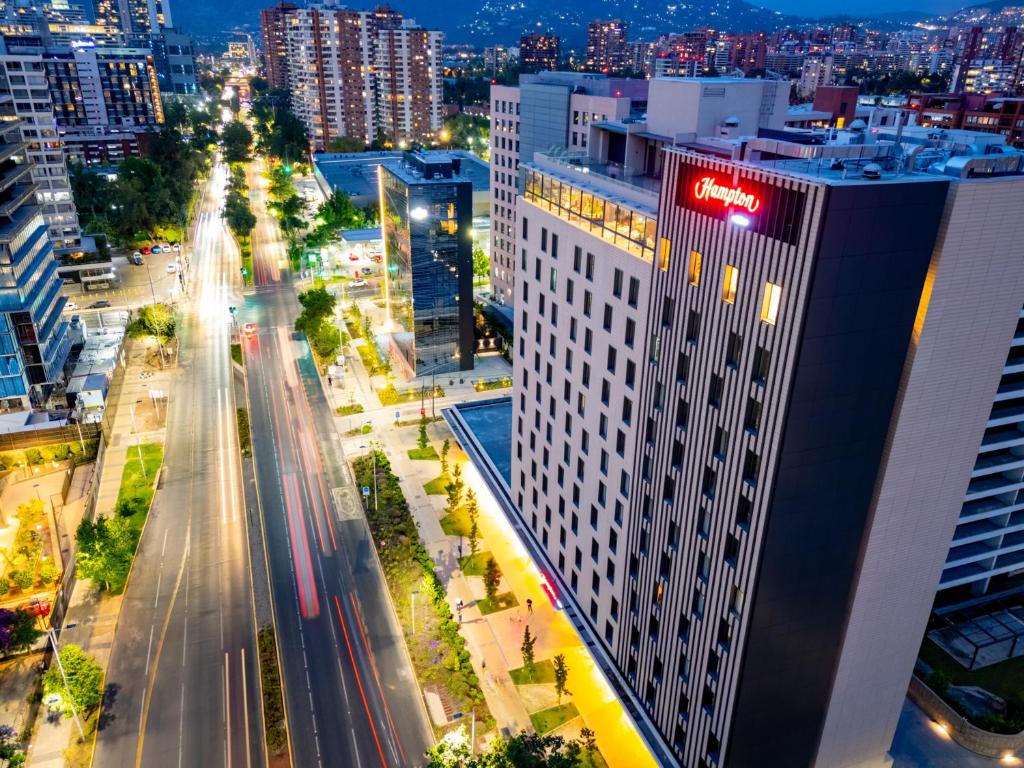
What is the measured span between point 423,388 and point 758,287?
76.2 metres

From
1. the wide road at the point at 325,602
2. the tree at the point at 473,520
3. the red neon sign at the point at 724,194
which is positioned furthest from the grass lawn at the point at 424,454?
the red neon sign at the point at 724,194

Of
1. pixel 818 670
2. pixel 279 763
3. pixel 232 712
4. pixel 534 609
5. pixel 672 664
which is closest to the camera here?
pixel 818 670

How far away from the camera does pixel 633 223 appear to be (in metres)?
45.4

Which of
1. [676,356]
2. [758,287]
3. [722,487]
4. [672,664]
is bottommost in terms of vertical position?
[672,664]

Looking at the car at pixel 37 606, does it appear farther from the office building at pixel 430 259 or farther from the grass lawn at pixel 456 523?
the office building at pixel 430 259

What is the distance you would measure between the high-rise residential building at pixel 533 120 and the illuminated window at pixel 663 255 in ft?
197

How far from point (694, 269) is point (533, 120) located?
87.3 metres

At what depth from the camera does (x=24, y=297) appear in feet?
309

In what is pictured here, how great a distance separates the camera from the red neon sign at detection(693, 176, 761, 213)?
112 feet

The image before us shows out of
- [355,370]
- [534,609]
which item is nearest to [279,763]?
[534,609]

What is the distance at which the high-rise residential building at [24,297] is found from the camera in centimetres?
9338

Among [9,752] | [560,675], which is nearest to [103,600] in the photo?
[9,752]

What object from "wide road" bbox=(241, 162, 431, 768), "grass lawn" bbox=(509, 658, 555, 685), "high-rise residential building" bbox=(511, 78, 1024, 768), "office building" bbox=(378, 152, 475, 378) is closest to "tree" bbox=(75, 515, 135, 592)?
"wide road" bbox=(241, 162, 431, 768)

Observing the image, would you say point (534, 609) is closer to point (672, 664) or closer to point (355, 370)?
point (672, 664)
